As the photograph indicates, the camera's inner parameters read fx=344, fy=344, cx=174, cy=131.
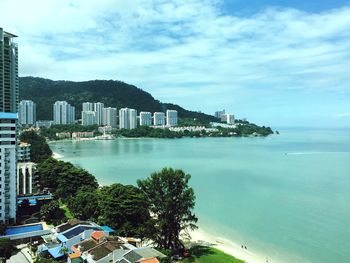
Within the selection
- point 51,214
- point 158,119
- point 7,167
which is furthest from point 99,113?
point 7,167

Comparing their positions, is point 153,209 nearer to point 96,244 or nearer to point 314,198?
point 96,244

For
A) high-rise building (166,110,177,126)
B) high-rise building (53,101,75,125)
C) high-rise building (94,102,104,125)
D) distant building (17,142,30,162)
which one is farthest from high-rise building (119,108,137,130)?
distant building (17,142,30,162)

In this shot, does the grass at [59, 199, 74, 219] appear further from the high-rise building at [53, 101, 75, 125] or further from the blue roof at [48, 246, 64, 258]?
the high-rise building at [53, 101, 75, 125]

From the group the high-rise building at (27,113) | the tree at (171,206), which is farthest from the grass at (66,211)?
the high-rise building at (27,113)

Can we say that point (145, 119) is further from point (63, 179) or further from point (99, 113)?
point (63, 179)

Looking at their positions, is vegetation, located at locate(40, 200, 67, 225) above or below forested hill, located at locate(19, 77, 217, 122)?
below

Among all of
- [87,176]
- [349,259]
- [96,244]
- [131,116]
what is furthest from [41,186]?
[131,116]
